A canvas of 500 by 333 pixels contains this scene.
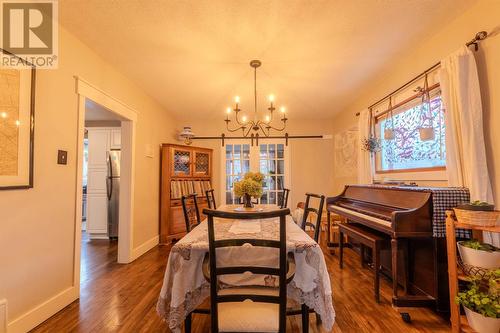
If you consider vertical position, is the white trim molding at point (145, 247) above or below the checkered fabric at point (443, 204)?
below

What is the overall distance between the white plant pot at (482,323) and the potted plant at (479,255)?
0.29 meters

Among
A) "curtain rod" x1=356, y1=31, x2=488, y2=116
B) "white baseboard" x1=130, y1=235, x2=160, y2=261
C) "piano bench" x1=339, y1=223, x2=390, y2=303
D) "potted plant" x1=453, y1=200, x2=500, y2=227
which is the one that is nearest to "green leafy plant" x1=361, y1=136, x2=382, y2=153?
"curtain rod" x1=356, y1=31, x2=488, y2=116

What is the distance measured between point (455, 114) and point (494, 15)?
71 cm

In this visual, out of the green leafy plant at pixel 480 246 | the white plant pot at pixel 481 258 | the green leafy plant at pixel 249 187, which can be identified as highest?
the green leafy plant at pixel 249 187

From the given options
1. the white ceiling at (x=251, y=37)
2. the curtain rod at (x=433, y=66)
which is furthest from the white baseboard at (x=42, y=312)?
the curtain rod at (x=433, y=66)

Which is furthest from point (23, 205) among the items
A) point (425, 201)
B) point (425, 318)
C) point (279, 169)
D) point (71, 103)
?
point (279, 169)

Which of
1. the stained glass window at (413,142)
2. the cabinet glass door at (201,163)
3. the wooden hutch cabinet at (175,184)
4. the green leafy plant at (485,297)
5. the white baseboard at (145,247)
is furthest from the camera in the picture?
the cabinet glass door at (201,163)

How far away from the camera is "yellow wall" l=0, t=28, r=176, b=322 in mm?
1633

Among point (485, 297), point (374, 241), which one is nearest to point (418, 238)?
point (374, 241)

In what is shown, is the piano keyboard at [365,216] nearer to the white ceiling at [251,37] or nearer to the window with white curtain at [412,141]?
the window with white curtain at [412,141]

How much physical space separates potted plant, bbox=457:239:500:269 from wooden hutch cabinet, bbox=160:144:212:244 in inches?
150

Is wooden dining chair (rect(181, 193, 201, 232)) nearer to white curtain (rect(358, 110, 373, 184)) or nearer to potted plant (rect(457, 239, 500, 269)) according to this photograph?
potted plant (rect(457, 239, 500, 269))

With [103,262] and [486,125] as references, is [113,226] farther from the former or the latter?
[486,125]

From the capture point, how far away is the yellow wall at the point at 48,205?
1633 mm
